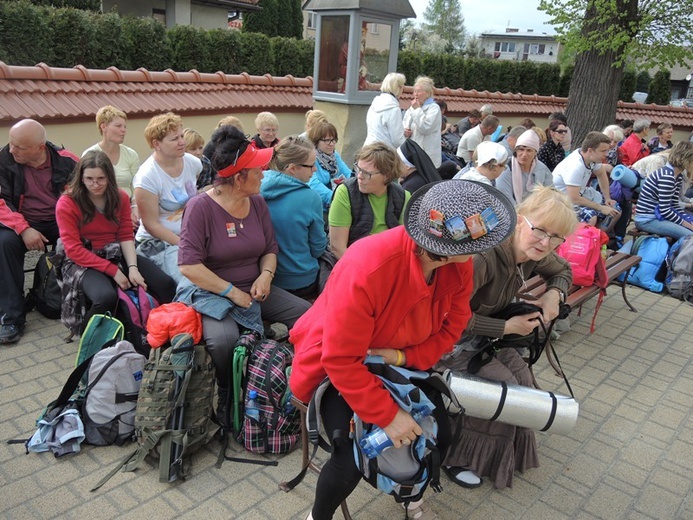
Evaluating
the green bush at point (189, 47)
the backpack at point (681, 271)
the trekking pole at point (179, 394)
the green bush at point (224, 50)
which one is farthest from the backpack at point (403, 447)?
the green bush at point (224, 50)

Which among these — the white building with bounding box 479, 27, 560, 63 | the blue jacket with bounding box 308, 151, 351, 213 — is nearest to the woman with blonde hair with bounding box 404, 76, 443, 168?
the blue jacket with bounding box 308, 151, 351, 213

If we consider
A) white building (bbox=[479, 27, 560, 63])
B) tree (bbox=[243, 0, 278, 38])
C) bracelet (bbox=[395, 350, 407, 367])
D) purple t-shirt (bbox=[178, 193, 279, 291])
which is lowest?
bracelet (bbox=[395, 350, 407, 367])

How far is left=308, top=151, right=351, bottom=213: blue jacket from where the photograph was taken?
197 inches

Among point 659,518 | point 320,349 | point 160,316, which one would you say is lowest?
point 659,518

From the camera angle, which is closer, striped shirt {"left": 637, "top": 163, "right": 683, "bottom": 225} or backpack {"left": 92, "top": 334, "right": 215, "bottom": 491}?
backpack {"left": 92, "top": 334, "right": 215, "bottom": 491}

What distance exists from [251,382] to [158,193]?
1.94 m

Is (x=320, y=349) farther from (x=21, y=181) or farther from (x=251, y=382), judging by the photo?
(x=21, y=181)

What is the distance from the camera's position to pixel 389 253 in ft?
6.60

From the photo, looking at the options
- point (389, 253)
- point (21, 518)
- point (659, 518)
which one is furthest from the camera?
point (659, 518)

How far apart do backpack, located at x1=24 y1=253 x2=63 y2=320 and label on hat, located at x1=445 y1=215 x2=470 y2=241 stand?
3.43 metres

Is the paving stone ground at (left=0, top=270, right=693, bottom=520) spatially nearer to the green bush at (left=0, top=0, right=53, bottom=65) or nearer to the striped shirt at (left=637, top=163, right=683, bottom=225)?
the striped shirt at (left=637, top=163, right=683, bottom=225)

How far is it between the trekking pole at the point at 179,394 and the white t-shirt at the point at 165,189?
1.64 meters

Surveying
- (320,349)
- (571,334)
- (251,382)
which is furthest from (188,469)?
(571,334)

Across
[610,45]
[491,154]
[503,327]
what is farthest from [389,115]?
[610,45]
